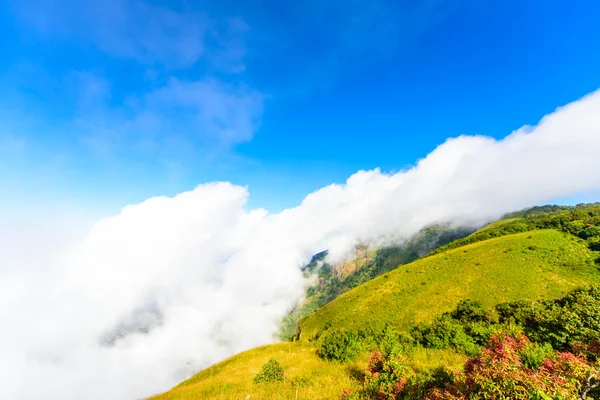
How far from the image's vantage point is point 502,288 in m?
45.6

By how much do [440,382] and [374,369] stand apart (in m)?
3.19

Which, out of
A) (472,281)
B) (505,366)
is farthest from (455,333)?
(472,281)

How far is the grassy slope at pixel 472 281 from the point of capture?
44344 mm

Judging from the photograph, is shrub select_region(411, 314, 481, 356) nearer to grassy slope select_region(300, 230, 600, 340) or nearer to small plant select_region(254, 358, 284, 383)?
small plant select_region(254, 358, 284, 383)

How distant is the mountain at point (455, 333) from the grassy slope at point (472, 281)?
195 mm

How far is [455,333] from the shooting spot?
21266mm

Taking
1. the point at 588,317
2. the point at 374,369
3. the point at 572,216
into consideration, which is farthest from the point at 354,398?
the point at 572,216

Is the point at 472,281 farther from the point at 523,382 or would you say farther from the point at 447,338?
the point at 523,382

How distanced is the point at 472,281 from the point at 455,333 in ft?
120

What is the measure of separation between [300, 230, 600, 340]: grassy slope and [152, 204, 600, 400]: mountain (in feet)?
0.64

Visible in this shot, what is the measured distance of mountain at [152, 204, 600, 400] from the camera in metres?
7.27

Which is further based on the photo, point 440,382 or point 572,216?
point 572,216

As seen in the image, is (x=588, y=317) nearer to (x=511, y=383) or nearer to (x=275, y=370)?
(x=511, y=383)

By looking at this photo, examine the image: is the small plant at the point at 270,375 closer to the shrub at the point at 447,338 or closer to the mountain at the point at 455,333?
the mountain at the point at 455,333
